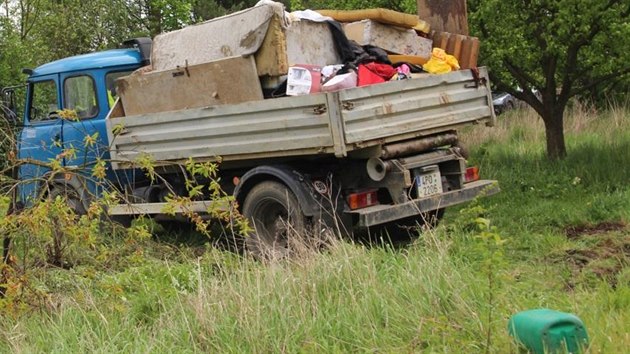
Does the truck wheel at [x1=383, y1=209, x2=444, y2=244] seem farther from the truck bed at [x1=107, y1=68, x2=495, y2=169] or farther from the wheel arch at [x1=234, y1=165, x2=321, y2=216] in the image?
the wheel arch at [x1=234, y1=165, x2=321, y2=216]

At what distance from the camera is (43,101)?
10.2 meters

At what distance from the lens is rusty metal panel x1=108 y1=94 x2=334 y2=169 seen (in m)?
7.05

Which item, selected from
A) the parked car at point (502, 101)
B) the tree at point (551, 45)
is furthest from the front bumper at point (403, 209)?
the parked car at point (502, 101)

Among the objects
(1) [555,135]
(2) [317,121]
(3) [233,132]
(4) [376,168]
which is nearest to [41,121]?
(3) [233,132]

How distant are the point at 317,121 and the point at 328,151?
0.28m

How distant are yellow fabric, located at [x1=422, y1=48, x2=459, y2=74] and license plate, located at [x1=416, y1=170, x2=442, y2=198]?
1.20 m

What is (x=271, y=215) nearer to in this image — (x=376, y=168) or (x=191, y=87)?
(x=376, y=168)

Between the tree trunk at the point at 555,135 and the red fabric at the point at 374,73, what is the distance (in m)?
4.33

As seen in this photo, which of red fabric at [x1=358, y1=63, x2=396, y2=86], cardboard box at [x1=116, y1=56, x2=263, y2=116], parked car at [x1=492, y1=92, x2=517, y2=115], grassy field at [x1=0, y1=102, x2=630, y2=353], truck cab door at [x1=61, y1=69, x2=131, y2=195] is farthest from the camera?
parked car at [x1=492, y1=92, x2=517, y2=115]

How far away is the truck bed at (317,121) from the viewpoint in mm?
6914

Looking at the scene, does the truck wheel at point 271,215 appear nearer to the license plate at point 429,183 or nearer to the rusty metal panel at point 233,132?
the rusty metal panel at point 233,132

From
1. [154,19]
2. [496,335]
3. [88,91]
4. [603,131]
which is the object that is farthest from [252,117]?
[154,19]

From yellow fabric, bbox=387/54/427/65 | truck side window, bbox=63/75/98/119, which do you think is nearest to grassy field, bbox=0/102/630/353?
yellow fabric, bbox=387/54/427/65

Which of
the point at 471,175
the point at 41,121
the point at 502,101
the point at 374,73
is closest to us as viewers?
the point at 374,73
